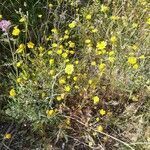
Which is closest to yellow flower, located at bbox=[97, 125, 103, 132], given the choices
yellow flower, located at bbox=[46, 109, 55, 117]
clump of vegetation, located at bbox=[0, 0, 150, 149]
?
clump of vegetation, located at bbox=[0, 0, 150, 149]

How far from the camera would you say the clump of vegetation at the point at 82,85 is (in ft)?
8.10

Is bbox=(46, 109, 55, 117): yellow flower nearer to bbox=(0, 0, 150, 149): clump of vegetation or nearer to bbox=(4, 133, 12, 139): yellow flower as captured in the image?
bbox=(0, 0, 150, 149): clump of vegetation

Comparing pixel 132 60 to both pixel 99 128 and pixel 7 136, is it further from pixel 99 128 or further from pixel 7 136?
pixel 7 136

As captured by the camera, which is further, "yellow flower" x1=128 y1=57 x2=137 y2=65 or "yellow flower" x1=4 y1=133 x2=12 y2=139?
"yellow flower" x1=128 y1=57 x2=137 y2=65

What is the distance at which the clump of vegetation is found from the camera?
247 centimetres

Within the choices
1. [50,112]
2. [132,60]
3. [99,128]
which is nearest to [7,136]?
[50,112]

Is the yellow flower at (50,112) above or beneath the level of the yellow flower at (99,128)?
above

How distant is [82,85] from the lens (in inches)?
103

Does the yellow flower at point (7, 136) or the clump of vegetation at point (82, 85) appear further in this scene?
the clump of vegetation at point (82, 85)

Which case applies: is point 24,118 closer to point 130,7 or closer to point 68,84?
point 68,84

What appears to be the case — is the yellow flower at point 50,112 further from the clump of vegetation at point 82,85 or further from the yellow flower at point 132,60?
the yellow flower at point 132,60

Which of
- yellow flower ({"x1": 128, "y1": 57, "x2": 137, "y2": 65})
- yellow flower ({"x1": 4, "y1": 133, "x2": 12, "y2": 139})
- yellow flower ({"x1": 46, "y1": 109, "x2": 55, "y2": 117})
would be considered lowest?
yellow flower ({"x1": 4, "y1": 133, "x2": 12, "y2": 139})

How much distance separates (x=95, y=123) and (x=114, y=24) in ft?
3.05

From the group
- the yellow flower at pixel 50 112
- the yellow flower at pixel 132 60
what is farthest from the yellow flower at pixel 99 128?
the yellow flower at pixel 132 60
